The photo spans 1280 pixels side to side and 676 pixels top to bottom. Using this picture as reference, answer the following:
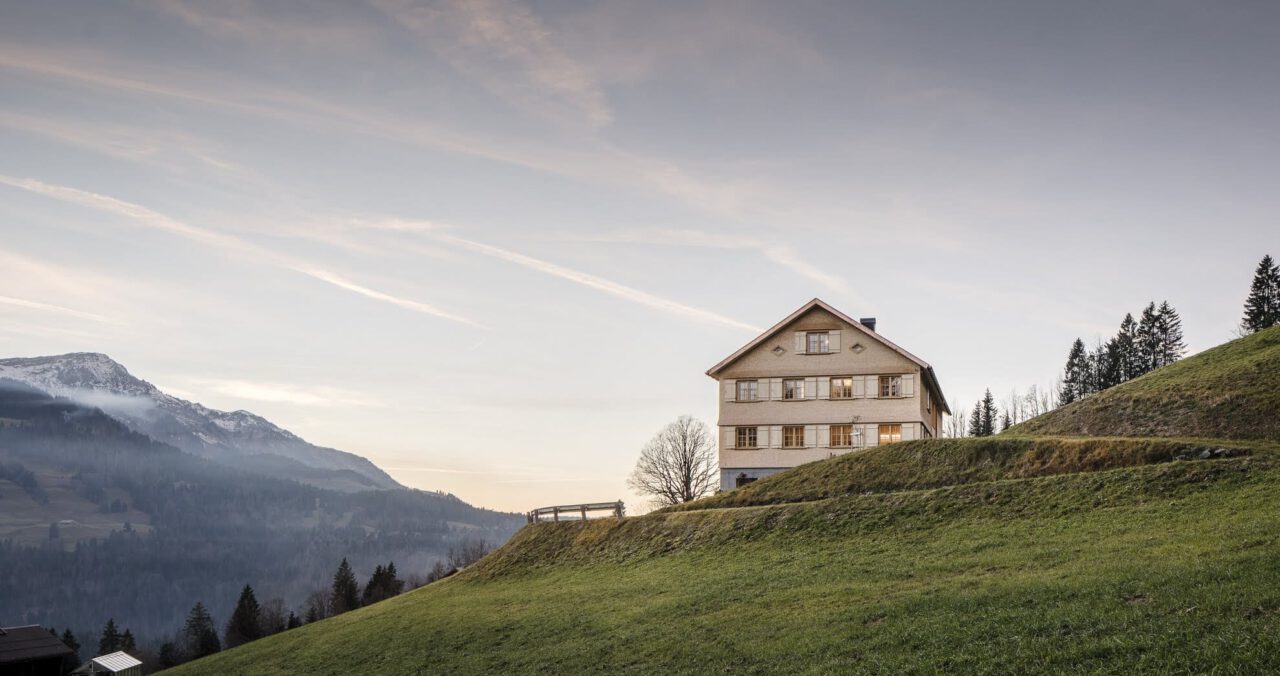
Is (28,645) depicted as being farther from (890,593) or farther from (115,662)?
(890,593)

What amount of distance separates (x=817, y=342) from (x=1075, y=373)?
100 m

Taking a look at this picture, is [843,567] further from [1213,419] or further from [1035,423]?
[1035,423]

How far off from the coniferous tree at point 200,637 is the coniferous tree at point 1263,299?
467 ft

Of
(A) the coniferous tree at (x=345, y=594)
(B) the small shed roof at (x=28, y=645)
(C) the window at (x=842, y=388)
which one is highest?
(C) the window at (x=842, y=388)

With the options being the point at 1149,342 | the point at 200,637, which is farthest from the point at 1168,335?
the point at 200,637

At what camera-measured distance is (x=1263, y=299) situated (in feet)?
371

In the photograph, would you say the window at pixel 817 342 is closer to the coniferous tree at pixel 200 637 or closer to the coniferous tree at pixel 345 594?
the coniferous tree at pixel 345 594

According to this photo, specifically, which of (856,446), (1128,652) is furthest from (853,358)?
(1128,652)

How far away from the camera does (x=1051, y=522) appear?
107 ft

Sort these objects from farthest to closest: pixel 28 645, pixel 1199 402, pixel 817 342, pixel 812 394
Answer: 1. pixel 817 342
2. pixel 812 394
3. pixel 28 645
4. pixel 1199 402

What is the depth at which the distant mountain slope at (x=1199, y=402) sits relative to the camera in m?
47.4

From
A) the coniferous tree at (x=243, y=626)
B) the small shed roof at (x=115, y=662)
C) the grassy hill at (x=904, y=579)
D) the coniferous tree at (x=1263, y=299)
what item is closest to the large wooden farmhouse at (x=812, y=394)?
the grassy hill at (x=904, y=579)

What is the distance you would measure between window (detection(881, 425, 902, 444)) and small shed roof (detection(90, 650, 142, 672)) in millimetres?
47782

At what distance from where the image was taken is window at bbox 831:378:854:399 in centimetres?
6494
